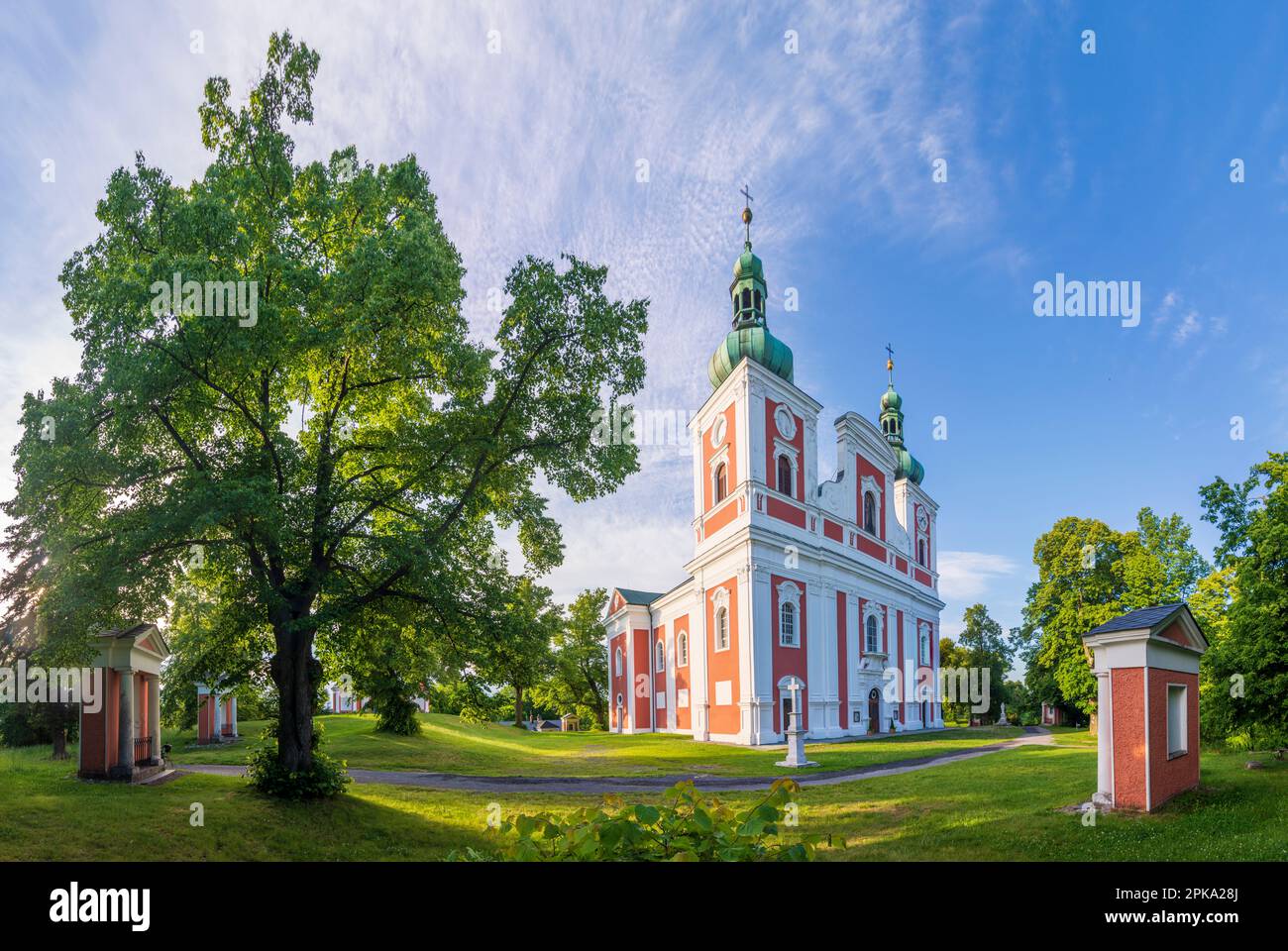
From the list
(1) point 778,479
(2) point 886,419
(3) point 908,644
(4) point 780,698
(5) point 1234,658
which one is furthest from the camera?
(2) point 886,419

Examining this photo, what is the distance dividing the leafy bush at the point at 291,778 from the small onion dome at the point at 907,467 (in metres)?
48.5

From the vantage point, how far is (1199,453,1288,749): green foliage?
1287 centimetres

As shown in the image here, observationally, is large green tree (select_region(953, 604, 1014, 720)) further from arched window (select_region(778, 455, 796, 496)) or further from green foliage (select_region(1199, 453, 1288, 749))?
green foliage (select_region(1199, 453, 1288, 749))

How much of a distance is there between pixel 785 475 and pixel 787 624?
741cm

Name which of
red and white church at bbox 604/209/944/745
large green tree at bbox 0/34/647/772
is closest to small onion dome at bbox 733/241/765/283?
red and white church at bbox 604/209/944/745

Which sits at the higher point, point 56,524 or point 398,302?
point 398,302

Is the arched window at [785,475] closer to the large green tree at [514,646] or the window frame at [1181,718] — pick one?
the large green tree at [514,646]

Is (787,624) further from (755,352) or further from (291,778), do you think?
(291,778)

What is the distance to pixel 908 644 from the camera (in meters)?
48.5

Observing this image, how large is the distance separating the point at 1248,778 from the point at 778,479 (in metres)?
25.0

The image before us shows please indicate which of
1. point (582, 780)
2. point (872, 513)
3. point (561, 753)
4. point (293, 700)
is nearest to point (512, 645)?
point (293, 700)

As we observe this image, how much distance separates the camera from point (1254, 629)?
13.2m
